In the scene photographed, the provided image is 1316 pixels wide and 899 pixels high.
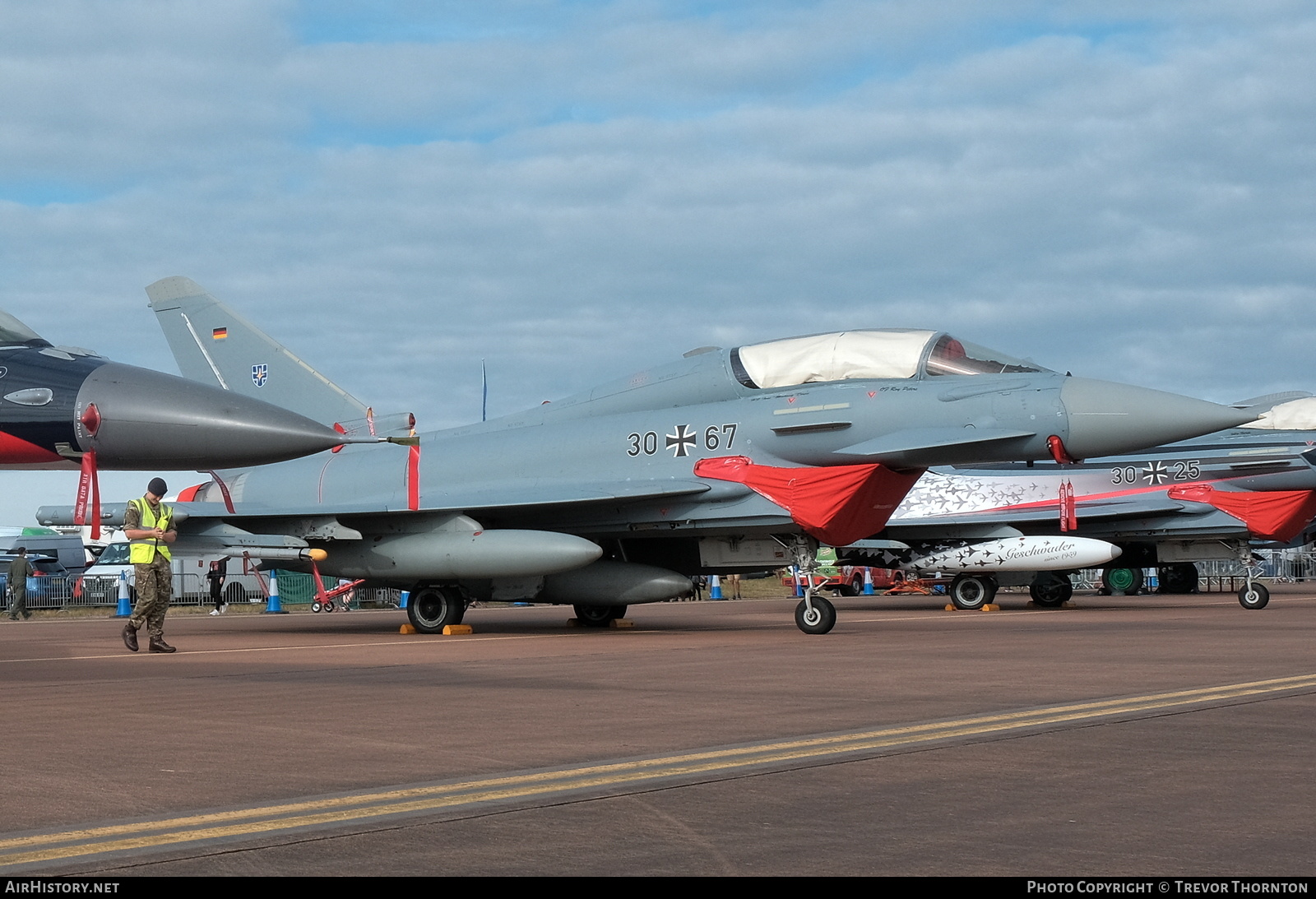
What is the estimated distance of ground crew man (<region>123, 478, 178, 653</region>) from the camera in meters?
11.7

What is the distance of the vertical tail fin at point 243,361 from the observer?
18.0 metres

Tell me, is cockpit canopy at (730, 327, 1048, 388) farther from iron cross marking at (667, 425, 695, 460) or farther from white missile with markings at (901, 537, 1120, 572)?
white missile with markings at (901, 537, 1120, 572)

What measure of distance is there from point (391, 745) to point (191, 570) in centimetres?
3039

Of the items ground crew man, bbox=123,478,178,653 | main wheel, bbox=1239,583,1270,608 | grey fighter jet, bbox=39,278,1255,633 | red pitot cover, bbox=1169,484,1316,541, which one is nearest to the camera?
ground crew man, bbox=123,478,178,653

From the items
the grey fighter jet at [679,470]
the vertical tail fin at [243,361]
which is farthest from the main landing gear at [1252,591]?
the vertical tail fin at [243,361]

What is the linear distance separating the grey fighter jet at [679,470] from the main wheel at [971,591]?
369 inches

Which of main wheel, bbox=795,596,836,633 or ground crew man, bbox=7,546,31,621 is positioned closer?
main wheel, bbox=795,596,836,633

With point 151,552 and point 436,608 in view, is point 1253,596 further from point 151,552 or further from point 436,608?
point 151,552

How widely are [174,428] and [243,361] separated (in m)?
11.7

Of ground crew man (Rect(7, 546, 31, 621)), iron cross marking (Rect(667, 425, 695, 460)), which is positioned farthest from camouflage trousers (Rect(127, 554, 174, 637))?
ground crew man (Rect(7, 546, 31, 621))

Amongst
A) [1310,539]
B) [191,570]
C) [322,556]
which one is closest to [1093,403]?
[322,556]

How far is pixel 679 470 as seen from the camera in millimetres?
14914

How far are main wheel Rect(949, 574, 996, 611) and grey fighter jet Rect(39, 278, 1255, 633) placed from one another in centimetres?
936

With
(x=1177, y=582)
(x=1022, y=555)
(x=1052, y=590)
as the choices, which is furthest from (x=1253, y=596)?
(x=1177, y=582)
